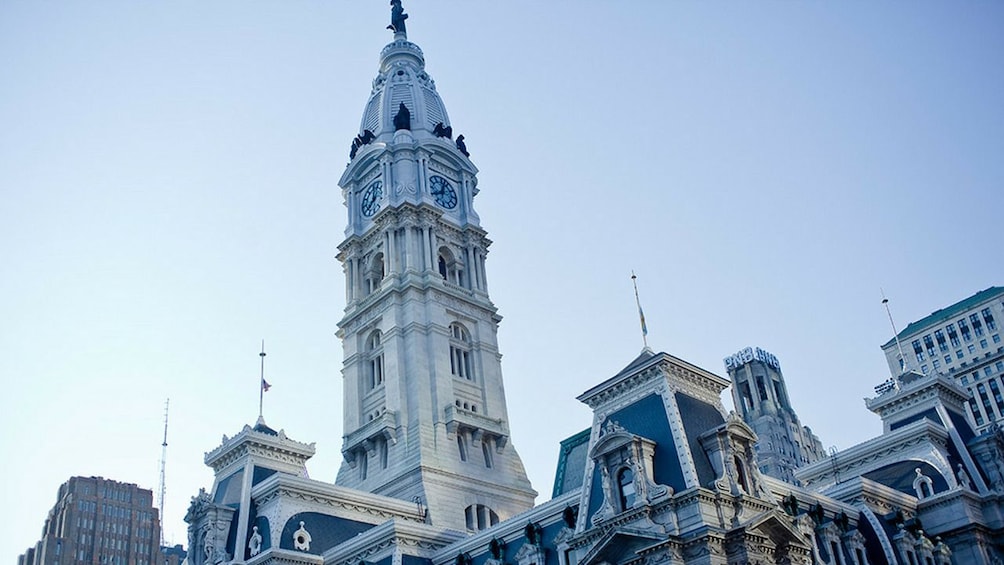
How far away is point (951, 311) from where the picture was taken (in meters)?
132

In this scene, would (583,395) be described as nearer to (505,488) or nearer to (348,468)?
(505,488)

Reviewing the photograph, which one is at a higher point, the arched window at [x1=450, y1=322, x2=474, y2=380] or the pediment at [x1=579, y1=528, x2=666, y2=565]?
the arched window at [x1=450, y1=322, x2=474, y2=380]

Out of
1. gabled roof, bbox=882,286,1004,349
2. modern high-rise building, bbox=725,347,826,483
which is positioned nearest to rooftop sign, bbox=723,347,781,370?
modern high-rise building, bbox=725,347,826,483

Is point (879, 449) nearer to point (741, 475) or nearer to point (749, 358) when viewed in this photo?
point (741, 475)

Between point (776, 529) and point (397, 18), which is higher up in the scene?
point (397, 18)

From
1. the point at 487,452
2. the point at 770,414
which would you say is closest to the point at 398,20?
the point at 487,452

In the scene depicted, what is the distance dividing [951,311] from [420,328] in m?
85.0

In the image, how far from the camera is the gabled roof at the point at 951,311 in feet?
418

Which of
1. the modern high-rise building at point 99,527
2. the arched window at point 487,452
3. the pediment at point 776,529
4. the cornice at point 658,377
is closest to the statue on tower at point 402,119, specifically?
the arched window at point 487,452

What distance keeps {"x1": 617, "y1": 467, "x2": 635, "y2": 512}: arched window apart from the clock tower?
24634 millimetres

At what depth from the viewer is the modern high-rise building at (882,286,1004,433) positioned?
122 m

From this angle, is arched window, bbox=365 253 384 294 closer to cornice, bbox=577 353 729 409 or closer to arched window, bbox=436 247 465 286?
arched window, bbox=436 247 465 286

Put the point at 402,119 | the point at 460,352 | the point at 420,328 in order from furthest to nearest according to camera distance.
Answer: the point at 402,119, the point at 460,352, the point at 420,328

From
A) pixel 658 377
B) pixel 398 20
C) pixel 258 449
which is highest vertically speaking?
pixel 398 20
